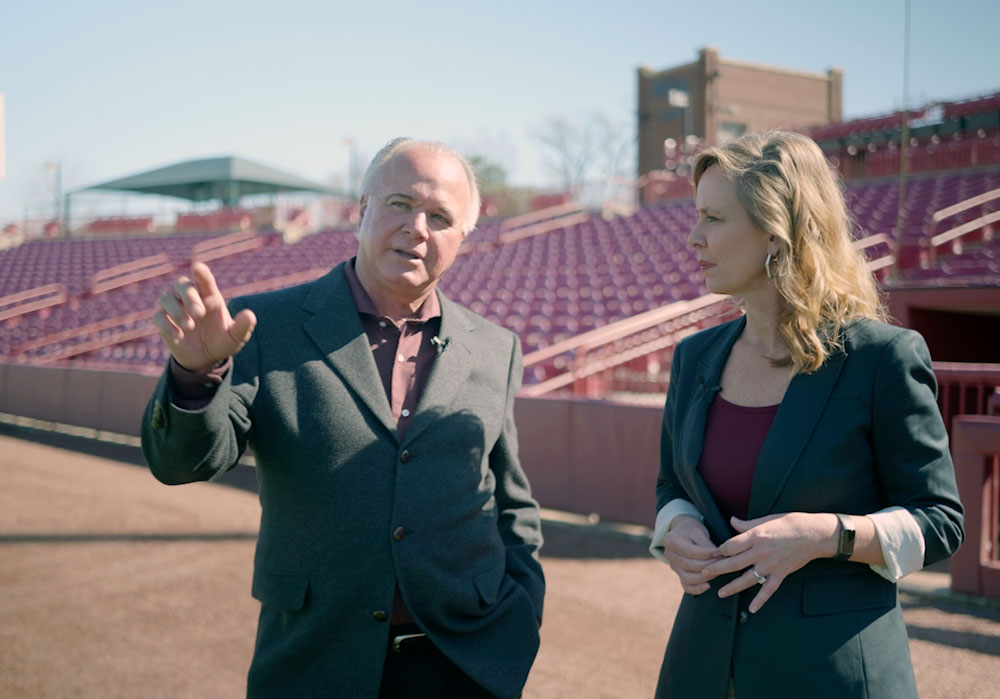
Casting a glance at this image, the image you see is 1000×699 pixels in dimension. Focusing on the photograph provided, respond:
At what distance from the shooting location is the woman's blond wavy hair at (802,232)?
6.12ft

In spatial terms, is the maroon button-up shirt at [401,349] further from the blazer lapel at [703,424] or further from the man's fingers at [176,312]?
the blazer lapel at [703,424]

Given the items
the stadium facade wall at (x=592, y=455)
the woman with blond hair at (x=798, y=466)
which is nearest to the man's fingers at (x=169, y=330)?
the woman with blond hair at (x=798, y=466)

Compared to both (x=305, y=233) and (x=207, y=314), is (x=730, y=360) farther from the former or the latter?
(x=305, y=233)

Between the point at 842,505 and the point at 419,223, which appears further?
the point at 419,223

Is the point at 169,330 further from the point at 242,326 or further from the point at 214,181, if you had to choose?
the point at 214,181

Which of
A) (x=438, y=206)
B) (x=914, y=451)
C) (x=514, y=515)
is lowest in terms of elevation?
(x=514, y=515)

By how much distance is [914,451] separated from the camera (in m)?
1.71

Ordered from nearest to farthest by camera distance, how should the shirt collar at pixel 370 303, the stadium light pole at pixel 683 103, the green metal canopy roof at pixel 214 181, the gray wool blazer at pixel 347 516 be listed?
the gray wool blazer at pixel 347 516 → the shirt collar at pixel 370 303 → the stadium light pole at pixel 683 103 → the green metal canopy roof at pixel 214 181

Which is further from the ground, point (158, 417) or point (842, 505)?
point (158, 417)

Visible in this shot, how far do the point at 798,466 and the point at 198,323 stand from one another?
1327 millimetres

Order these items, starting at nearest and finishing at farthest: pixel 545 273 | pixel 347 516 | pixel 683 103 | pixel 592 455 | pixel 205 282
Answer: pixel 205 282 → pixel 347 516 → pixel 592 455 → pixel 545 273 → pixel 683 103

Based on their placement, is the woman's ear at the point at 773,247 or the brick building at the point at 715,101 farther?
the brick building at the point at 715,101

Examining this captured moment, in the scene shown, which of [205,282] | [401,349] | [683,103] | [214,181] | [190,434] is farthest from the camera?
[214,181]

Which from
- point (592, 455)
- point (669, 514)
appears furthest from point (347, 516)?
point (592, 455)
